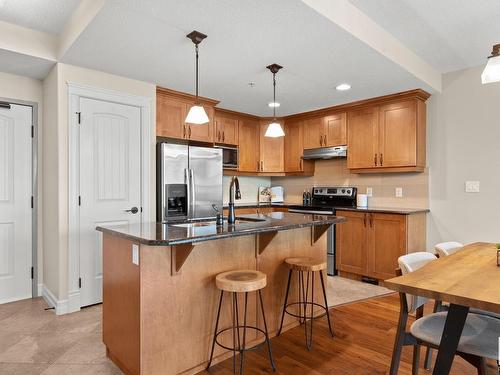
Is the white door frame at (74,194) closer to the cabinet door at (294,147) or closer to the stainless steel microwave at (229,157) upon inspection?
the stainless steel microwave at (229,157)

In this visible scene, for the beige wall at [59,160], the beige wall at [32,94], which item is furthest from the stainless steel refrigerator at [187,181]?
the beige wall at [32,94]

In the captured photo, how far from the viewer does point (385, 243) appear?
394 centimetres

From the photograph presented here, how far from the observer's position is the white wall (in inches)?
143

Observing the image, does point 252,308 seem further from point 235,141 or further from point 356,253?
point 235,141

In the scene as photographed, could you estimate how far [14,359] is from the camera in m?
2.29

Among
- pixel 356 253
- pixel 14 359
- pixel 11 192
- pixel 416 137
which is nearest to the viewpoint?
pixel 14 359

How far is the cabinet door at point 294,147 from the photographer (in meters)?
5.29

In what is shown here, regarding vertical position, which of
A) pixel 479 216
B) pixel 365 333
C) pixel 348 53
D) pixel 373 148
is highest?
pixel 348 53

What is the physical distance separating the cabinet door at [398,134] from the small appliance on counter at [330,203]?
784 mm

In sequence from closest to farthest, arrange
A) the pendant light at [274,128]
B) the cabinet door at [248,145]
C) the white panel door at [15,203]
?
the pendant light at [274,128] → the white panel door at [15,203] → the cabinet door at [248,145]

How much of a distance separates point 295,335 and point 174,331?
1.11 metres

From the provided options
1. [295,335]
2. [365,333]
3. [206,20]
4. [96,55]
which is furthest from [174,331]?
[96,55]

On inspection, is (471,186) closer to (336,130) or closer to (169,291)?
(336,130)

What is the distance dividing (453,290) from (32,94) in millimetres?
4243
